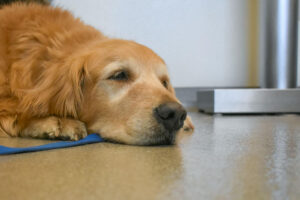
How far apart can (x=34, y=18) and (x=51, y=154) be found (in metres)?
1.07

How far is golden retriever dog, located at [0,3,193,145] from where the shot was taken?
137 centimetres

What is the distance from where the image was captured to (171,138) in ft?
4.48

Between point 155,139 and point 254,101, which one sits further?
point 254,101

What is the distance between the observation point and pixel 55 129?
Result: 1465 millimetres

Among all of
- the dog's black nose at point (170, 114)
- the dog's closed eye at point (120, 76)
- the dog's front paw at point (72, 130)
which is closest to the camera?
the dog's black nose at point (170, 114)

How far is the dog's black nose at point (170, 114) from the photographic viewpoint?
132 centimetres

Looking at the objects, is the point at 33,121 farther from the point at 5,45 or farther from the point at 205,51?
the point at 205,51

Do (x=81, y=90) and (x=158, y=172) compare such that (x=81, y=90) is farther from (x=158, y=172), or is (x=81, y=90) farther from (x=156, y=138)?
(x=158, y=172)

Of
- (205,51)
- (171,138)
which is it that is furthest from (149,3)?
(171,138)

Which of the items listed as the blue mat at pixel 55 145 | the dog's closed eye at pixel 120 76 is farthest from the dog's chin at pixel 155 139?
the dog's closed eye at pixel 120 76

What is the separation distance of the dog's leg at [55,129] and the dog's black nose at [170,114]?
370 mm

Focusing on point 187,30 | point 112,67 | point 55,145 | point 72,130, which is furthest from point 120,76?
point 187,30

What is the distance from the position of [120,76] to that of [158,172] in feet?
2.43

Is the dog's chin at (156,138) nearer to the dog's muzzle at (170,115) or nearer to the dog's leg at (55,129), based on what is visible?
the dog's muzzle at (170,115)
